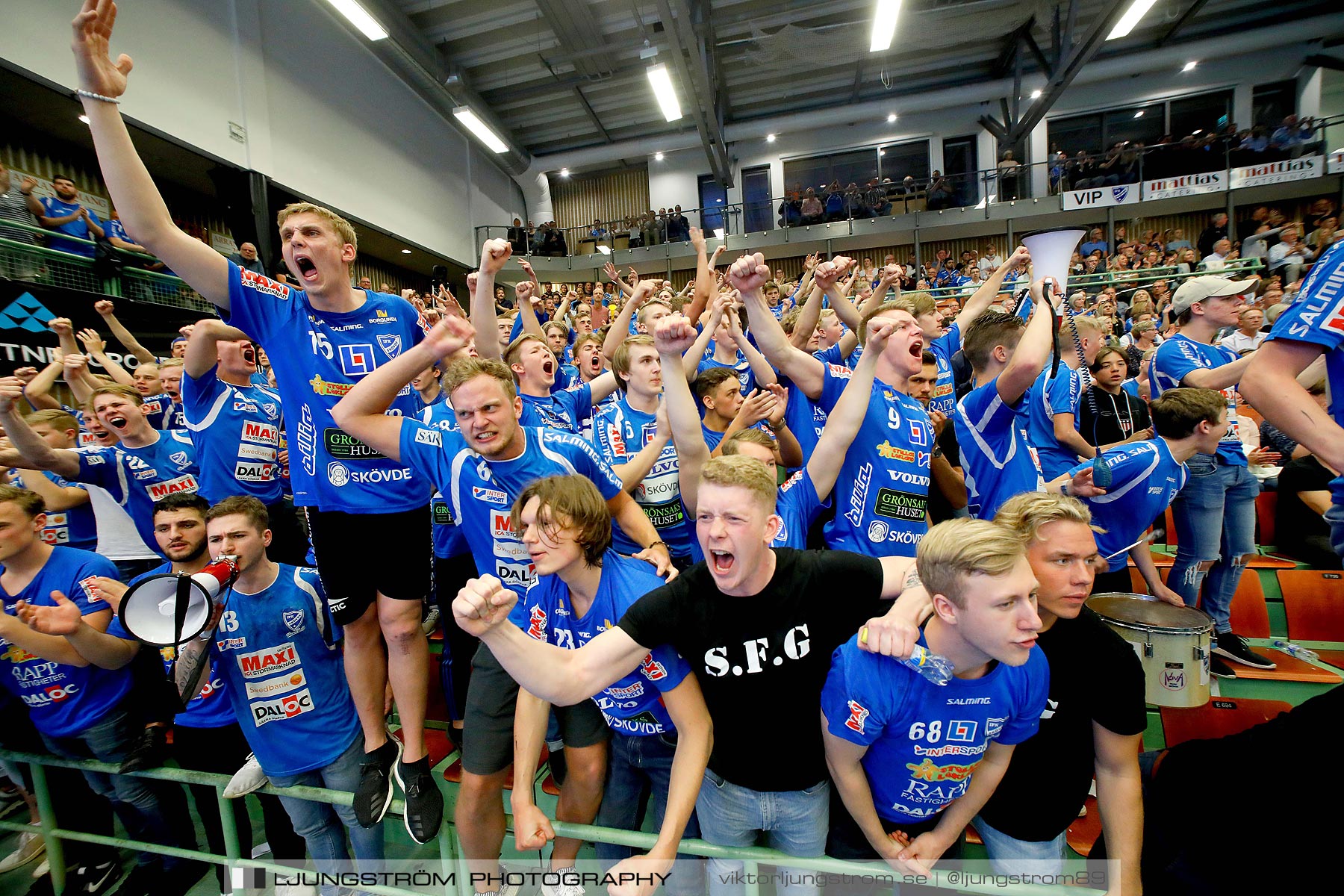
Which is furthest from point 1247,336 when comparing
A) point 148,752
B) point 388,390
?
point 148,752

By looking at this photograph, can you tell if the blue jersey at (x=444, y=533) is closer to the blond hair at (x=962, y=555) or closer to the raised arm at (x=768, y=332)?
the raised arm at (x=768, y=332)

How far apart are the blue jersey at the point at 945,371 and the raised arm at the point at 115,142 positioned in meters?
4.49

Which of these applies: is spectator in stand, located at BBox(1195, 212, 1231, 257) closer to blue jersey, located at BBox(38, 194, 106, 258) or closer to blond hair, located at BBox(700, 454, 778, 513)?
blond hair, located at BBox(700, 454, 778, 513)

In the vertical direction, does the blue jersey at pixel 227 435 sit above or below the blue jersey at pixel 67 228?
below

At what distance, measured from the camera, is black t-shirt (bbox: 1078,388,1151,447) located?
4.07m

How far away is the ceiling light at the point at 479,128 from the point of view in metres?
13.2

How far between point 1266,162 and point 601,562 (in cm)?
2031

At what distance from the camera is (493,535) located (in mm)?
2277

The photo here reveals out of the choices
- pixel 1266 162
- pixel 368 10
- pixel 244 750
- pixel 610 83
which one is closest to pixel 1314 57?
pixel 1266 162

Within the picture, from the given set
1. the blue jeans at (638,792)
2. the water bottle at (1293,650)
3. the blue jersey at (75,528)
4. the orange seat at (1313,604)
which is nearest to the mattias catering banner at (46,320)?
the blue jersey at (75,528)

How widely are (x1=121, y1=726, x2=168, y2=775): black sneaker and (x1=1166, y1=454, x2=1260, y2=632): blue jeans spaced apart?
578 cm

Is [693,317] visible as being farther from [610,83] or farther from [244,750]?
[610,83]

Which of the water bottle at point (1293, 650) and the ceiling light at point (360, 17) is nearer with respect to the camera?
the water bottle at point (1293, 650)

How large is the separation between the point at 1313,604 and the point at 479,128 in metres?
16.5
